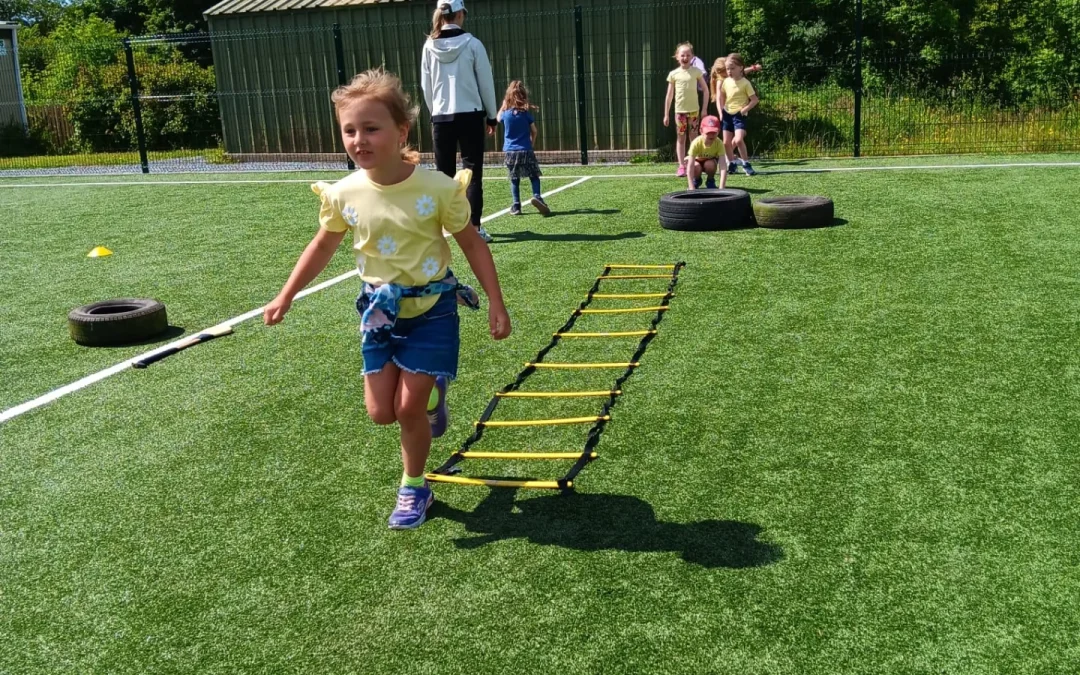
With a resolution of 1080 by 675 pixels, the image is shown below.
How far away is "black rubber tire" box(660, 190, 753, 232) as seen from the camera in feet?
28.4

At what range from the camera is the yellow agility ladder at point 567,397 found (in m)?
3.76

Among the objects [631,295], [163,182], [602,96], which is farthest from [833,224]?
[163,182]

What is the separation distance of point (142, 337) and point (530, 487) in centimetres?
357

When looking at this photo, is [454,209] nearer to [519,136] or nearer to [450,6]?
[450,6]

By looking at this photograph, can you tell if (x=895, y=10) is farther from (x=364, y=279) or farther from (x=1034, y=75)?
(x=364, y=279)

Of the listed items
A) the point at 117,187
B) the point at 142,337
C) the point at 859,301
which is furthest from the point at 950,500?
the point at 117,187

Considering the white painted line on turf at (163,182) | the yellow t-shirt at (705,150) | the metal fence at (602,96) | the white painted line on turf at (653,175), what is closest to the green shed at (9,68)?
the metal fence at (602,96)

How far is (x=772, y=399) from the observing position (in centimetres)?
448

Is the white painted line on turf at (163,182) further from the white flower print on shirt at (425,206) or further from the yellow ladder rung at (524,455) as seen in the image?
the white flower print on shirt at (425,206)

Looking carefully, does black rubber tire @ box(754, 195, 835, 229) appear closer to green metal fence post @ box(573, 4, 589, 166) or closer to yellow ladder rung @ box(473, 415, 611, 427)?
yellow ladder rung @ box(473, 415, 611, 427)

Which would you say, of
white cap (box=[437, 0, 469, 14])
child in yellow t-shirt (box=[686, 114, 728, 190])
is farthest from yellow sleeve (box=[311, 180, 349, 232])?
child in yellow t-shirt (box=[686, 114, 728, 190])

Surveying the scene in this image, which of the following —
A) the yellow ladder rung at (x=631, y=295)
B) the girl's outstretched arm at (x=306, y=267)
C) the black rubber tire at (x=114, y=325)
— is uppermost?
the girl's outstretched arm at (x=306, y=267)

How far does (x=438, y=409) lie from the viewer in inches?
149

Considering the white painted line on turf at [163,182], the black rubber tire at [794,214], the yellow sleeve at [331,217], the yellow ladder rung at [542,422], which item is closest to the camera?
the yellow sleeve at [331,217]
